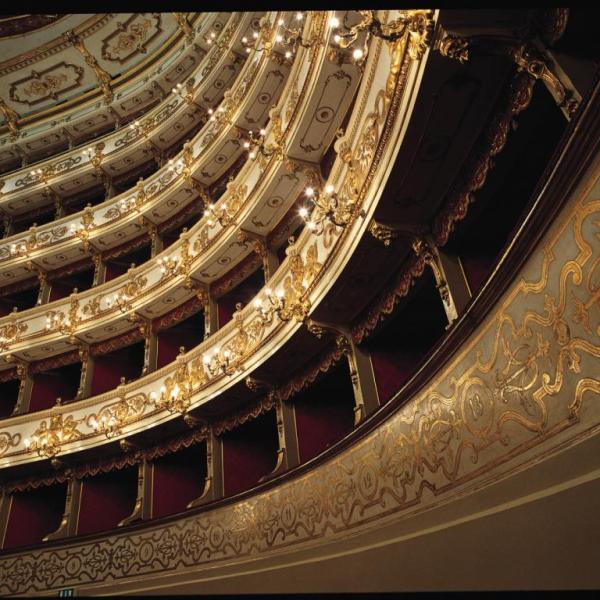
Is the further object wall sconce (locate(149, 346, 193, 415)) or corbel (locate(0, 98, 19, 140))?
corbel (locate(0, 98, 19, 140))

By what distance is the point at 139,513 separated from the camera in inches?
357

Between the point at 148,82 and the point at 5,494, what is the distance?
1310 centimetres

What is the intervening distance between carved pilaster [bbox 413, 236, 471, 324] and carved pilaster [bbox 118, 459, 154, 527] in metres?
7.31

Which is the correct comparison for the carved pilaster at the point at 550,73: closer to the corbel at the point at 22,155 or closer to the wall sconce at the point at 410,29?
the wall sconce at the point at 410,29

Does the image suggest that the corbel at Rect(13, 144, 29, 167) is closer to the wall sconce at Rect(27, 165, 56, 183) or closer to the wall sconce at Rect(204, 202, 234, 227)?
the wall sconce at Rect(27, 165, 56, 183)

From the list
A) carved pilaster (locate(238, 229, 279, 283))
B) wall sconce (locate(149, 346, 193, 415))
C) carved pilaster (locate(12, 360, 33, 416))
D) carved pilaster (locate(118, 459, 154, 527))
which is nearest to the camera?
wall sconce (locate(149, 346, 193, 415))

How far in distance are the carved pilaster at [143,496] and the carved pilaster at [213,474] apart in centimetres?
120

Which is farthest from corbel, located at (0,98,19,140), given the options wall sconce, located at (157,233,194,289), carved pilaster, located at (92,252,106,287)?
wall sconce, located at (157,233,194,289)

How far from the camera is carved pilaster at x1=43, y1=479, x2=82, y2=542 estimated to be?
9.55 meters

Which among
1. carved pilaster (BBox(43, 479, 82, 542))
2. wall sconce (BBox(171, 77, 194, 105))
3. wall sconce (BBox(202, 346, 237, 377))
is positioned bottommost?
carved pilaster (BBox(43, 479, 82, 542))

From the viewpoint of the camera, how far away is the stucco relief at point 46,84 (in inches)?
670

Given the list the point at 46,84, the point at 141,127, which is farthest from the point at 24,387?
the point at 46,84

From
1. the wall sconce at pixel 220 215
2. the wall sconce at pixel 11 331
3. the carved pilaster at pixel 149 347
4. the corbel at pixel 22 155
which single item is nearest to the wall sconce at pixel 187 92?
the wall sconce at pixel 220 215

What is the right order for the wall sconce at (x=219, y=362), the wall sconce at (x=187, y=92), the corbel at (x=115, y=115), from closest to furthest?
the wall sconce at (x=219, y=362), the wall sconce at (x=187, y=92), the corbel at (x=115, y=115)
